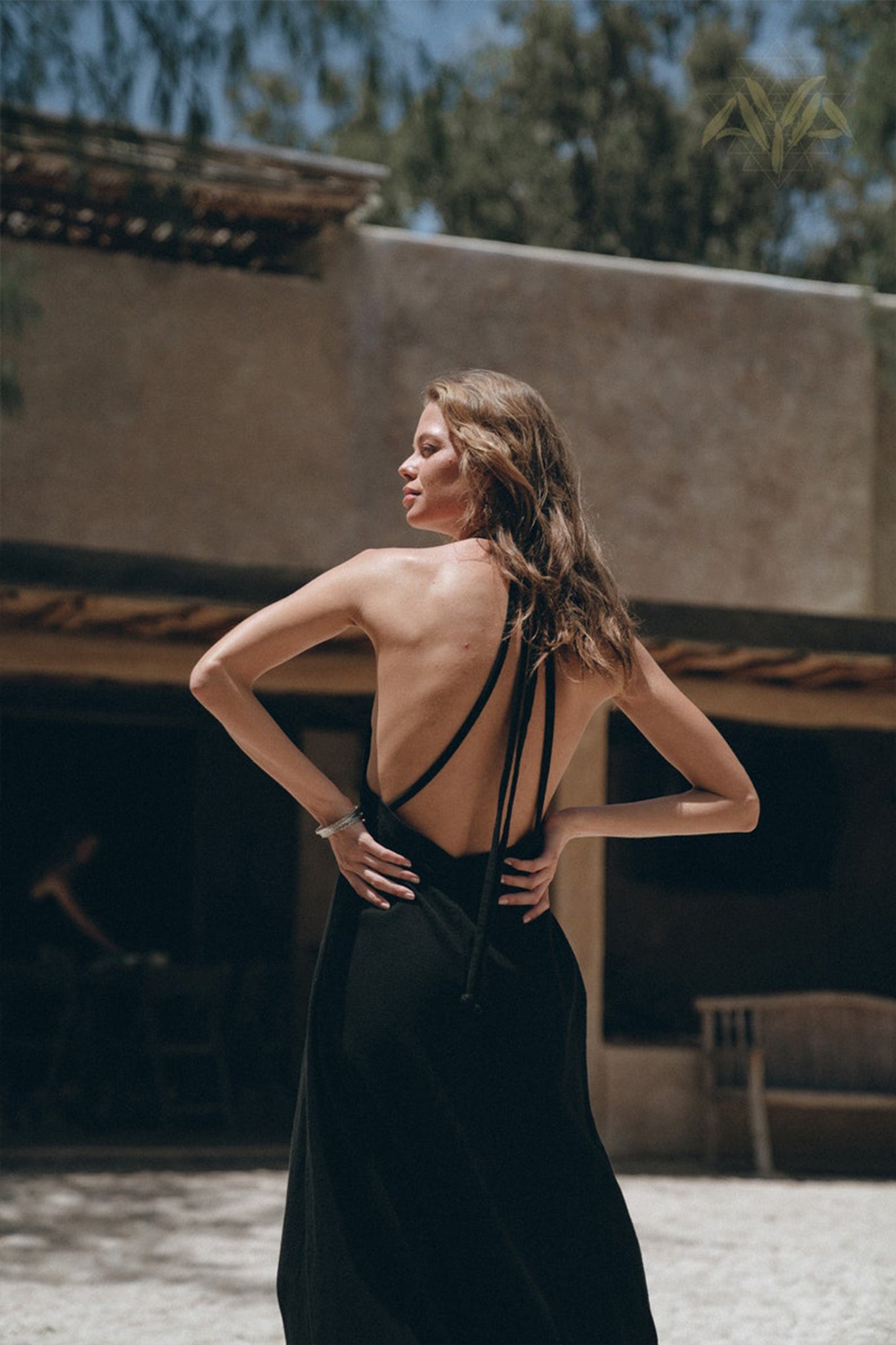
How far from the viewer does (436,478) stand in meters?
2.48

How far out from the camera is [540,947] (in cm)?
237

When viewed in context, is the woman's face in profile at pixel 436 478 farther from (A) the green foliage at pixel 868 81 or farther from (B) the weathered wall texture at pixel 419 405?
(A) the green foliage at pixel 868 81

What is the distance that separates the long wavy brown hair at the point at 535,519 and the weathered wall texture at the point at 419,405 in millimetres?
6079

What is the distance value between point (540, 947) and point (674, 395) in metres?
7.94

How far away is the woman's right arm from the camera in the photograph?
2314 millimetres

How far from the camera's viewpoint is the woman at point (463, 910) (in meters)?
2.23

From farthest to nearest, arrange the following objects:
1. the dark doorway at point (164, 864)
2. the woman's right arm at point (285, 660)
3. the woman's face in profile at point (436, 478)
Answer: the dark doorway at point (164, 864) < the woman's face in profile at point (436, 478) < the woman's right arm at point (285, 660)

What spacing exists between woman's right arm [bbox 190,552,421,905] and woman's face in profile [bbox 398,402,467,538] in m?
0.16

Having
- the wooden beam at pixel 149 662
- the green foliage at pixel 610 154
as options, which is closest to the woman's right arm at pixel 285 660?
the wooden beam at pixel 149 662

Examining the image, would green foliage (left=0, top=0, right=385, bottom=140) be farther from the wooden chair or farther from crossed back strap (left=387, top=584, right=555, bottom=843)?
crossed back strap (left=387, top=584, right=555, bottom=843)

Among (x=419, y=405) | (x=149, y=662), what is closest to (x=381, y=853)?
(x=149, y=662)

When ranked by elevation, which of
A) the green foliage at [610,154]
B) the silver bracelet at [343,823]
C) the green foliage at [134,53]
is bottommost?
the silver bracelet at [343,823]

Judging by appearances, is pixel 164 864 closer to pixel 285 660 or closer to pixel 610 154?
pixel 285 660

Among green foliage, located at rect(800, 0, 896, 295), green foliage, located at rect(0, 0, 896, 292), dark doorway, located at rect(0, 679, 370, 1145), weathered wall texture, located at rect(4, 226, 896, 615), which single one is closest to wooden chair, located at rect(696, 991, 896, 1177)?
weathered wall texture, located at rect(4, 226, 896, 615)
